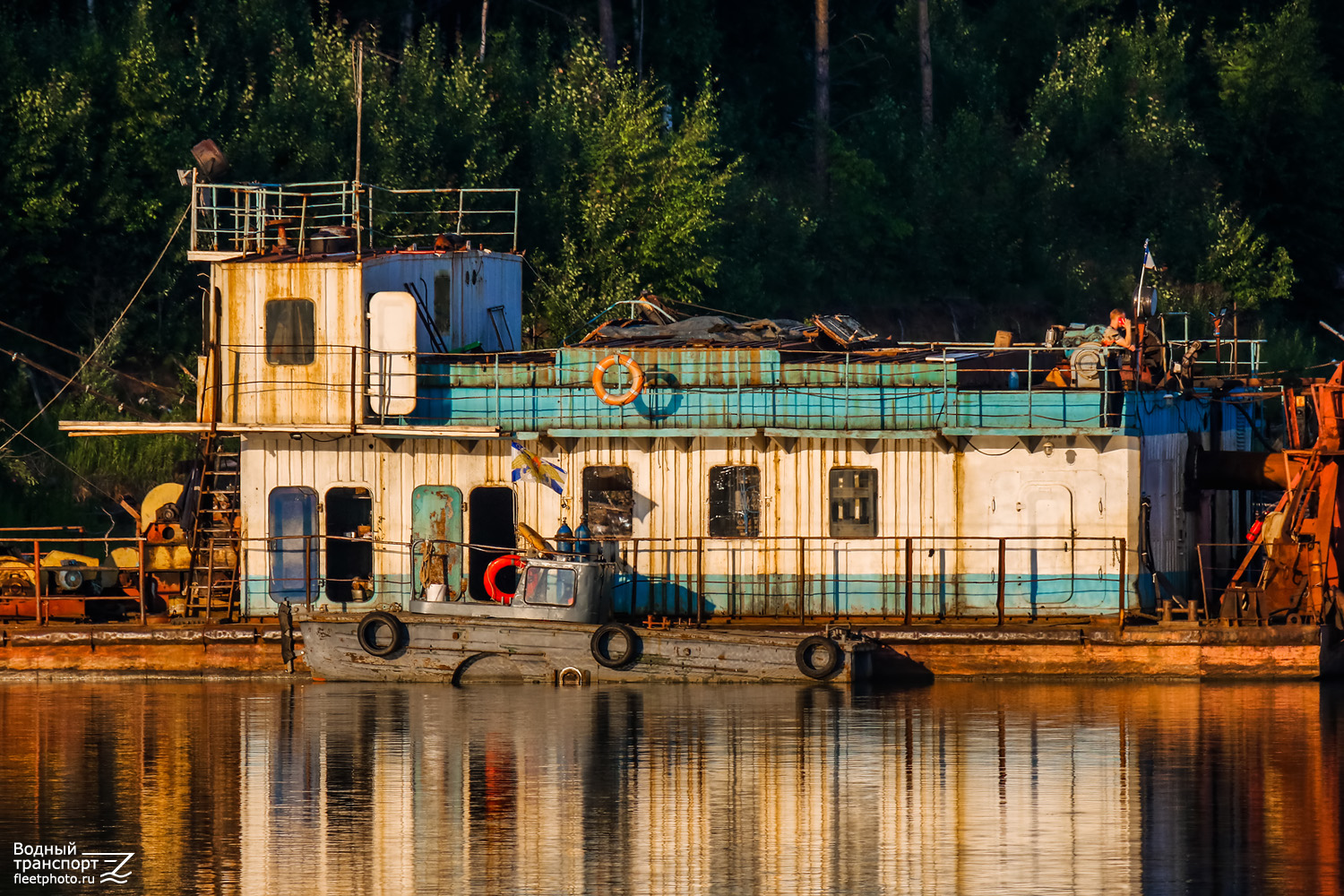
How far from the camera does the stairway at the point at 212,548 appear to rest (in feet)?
109

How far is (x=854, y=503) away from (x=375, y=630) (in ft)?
24.2

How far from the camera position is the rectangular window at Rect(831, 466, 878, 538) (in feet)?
105

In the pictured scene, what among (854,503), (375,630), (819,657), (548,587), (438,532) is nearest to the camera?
(819,657)

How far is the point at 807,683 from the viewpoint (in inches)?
1212

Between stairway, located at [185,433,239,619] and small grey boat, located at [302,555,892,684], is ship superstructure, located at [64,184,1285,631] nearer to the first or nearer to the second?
stairway, located at [185,433,239,619]

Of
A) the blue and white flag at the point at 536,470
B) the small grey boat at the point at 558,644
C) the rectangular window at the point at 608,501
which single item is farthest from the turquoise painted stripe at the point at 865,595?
the blue and white flag at the point at 536,470

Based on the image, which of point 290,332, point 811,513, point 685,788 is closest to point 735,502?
point 811,513

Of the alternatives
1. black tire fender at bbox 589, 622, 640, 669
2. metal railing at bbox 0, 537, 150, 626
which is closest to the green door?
black tire fender at bbox 589, 622, 640, 669

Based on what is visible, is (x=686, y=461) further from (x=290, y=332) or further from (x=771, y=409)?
(x=290, y=332)

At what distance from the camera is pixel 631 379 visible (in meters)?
31.8

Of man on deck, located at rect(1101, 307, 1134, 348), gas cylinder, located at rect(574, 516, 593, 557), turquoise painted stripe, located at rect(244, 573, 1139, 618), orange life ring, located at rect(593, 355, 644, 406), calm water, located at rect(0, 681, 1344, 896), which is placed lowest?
calm water, located at rect(0, 681, 1344, 896)

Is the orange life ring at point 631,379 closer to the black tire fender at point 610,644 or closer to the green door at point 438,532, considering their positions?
the green door at point 438,532

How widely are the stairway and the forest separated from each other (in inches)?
324

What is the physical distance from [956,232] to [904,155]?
130 inches
